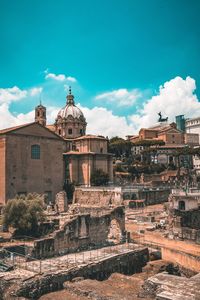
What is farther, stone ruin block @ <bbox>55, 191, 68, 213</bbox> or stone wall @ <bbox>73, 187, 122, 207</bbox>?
stone wall @ <bbox>73, 187, 122, 207</bbox>

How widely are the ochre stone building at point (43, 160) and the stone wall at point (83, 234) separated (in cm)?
2258

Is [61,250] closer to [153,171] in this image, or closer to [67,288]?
[67,288]

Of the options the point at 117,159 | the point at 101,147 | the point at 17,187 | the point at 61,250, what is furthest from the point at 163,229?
the point at 117,159

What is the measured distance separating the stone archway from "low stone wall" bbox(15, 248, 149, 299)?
3.19 metres

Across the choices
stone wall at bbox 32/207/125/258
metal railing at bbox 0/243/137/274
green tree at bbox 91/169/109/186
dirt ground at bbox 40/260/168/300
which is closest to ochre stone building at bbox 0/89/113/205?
green tree at bbox 91/169/109/186

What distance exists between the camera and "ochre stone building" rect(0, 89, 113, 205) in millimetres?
41531

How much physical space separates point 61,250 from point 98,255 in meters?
1.98

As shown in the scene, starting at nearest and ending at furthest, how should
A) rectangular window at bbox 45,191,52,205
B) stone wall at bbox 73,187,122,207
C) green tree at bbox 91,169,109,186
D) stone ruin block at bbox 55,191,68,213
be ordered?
stone ruin block at bbox 55,191,68,213 → stone wall at bbox 73,187,122,207 → rectangular window at bbox 45,191,52,205 → green tree at bbox 91,169,109,186

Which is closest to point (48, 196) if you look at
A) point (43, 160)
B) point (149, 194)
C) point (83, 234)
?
point (43, 160)

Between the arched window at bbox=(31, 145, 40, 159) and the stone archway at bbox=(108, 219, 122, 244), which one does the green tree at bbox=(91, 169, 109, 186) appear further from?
the stone archway at bbox=(108, 219, 122, 244)

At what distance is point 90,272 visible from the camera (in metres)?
15.2

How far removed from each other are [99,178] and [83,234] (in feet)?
97.7

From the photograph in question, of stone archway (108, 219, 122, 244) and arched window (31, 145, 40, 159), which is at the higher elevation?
arched window (31, 145, 40, 159)

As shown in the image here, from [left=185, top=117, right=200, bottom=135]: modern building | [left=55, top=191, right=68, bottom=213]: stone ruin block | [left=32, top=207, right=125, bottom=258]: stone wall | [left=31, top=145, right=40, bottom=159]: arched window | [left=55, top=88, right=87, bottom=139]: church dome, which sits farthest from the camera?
[left=185, top=117, right=200, bottom=135]: modern building
